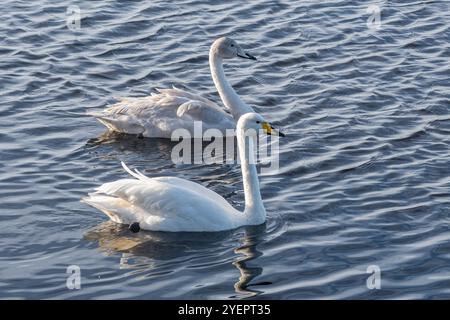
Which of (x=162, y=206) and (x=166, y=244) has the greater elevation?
(x=162, y=206)

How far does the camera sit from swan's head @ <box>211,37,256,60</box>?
691 inches

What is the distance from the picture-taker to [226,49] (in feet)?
57.7

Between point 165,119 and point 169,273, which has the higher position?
point 165,119

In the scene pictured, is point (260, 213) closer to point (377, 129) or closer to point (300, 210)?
point (300, 210)

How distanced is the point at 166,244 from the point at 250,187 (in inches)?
49.1

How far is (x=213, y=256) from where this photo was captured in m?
12.7

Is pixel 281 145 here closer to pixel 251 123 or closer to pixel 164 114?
pixel 164 114

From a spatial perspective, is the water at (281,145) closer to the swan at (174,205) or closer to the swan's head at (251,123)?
the swan at (174,205)

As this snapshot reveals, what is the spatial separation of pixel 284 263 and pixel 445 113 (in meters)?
5.59

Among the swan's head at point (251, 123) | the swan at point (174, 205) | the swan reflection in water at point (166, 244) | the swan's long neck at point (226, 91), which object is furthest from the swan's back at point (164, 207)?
the swan's long neck at point (226, 91)

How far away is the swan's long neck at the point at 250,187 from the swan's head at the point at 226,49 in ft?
13.3

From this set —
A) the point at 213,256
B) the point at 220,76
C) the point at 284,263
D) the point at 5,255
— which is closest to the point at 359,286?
the point at 284,263

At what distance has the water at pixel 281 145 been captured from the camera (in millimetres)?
12211

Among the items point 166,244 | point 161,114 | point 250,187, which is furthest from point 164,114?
point 166,244
